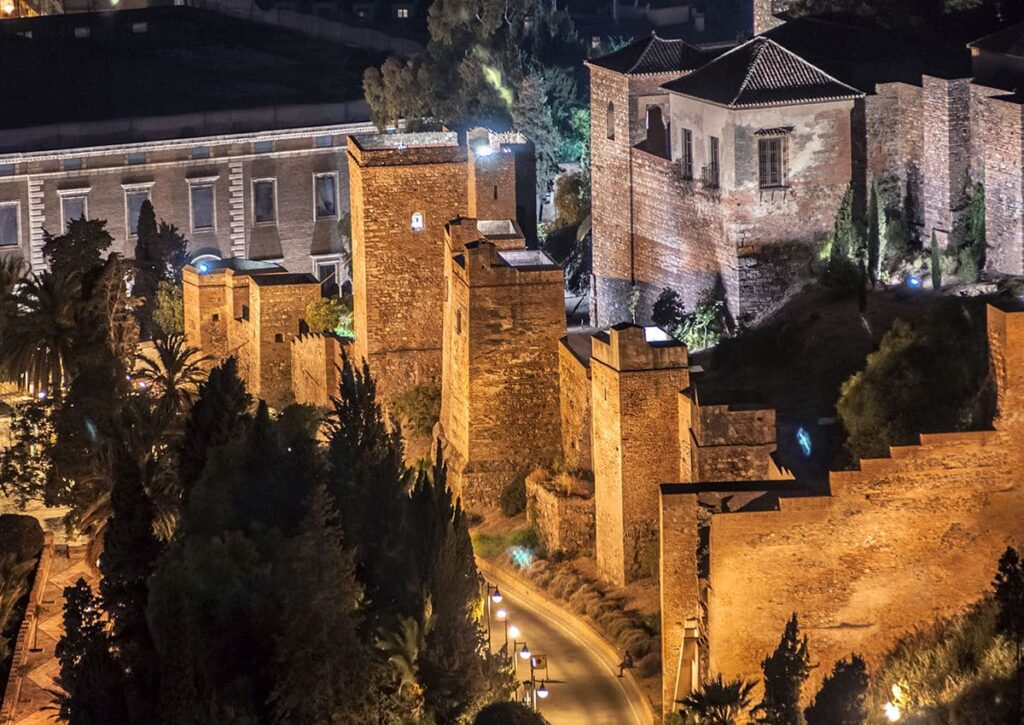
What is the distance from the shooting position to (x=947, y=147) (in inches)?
1710

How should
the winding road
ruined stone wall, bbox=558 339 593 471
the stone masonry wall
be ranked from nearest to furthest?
the stone masonry wall
the winding road
ruined stone wall, bbox=558 339 593 471

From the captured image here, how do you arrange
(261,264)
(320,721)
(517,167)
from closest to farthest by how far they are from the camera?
(320,721) → (517,167) → (261,264)

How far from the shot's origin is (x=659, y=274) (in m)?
47.7

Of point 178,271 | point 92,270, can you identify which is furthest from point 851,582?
point 178,271

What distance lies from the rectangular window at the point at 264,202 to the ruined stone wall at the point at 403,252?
22.8 meters

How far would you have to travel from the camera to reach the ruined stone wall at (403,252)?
139 ft

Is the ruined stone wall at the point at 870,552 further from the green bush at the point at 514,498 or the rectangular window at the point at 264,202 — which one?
the rectangular window at the point at 264,202

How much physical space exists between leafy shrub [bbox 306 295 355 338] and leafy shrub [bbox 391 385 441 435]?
11.5 feet

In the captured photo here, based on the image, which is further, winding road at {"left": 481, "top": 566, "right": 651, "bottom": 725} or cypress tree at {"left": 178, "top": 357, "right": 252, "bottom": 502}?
cypress tree at {"left": 178, "top": 357, "right": 252, "bottom": 502}

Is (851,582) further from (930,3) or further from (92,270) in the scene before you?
(930,3)

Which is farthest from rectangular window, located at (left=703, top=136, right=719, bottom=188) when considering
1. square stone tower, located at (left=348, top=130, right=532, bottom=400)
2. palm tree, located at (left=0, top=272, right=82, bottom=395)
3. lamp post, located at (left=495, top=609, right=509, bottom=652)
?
lamp post, located at (left=495, top=609, right=509, bottom=652)

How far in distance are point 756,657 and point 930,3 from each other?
26.1 metres

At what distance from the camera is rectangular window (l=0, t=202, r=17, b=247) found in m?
62.2

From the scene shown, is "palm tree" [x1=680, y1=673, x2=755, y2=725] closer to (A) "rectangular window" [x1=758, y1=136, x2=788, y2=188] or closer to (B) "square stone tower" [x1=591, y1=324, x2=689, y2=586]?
(B) "square stone tower" [x1=591, y1=324, x2=689, y2=586]
